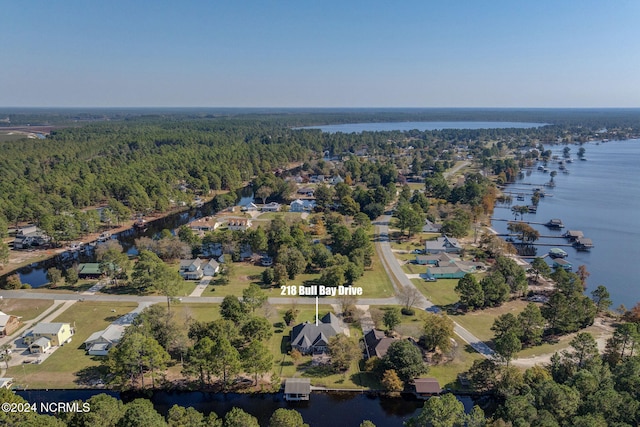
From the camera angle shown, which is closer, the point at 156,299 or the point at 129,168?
the point at 156,299

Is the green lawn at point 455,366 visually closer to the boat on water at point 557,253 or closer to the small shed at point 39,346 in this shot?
the small shed at point 39,346

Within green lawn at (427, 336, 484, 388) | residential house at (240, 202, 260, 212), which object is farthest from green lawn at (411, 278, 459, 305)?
residential house at (240, 202, 260, 212)

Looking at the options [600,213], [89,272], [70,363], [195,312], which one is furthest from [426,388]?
[600,213]

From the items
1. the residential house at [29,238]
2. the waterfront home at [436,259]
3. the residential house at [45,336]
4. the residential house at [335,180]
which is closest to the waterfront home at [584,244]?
the waterfront home at [436,259]

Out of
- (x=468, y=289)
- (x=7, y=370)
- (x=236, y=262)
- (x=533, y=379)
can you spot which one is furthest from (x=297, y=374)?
(x=236, y=262)

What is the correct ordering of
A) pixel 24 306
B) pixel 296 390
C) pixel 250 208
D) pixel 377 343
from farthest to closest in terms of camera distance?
pixel 250 208, pixel 24 306, pixel 377 343, pixel 296 390

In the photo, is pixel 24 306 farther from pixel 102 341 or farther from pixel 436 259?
pixel 436 259

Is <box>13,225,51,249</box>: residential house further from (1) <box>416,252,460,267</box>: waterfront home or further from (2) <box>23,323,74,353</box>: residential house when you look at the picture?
(1) <box>416,252,460,267</box>: waterfront home

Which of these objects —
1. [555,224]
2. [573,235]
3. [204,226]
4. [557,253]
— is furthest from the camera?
[555,224]
